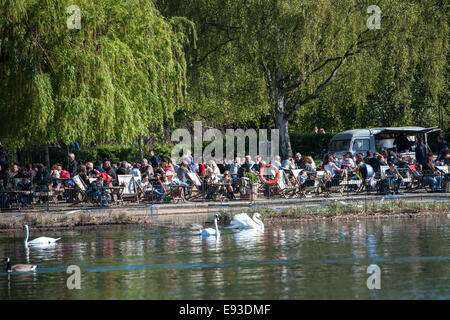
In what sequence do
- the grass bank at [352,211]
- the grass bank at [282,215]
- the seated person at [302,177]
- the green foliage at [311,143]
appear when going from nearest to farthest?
the grass bank at [282,215], the grass bank at [352,211], the seated person at [302,177], the green foliage at [311,143]

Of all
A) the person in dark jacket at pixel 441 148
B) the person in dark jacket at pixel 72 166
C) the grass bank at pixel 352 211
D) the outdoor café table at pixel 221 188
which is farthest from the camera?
the person in dark jacket at pixel 441 148

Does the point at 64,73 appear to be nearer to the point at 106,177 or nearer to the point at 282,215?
the point at 106,177

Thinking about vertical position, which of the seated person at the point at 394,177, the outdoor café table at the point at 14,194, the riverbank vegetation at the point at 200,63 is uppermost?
the riverbank vegetation at the point at 200,63

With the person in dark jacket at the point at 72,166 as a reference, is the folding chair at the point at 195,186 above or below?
below

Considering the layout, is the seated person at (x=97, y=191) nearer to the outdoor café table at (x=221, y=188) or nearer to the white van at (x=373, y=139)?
the outdoor café table at (x=221, y=188)

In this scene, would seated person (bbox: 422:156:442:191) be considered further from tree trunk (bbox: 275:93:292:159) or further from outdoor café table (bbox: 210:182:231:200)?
tree trunk (bbox: 275:93:292:159)

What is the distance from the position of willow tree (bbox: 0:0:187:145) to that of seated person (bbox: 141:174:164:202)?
144 cm

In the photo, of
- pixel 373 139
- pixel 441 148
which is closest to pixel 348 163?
pixel 441 148

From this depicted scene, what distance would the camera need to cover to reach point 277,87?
121ft

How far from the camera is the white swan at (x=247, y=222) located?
20406mm

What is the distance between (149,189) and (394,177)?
8.33 meters

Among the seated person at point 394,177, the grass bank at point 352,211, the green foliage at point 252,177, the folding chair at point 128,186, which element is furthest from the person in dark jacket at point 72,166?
the seated person at point 394,177

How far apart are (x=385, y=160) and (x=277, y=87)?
32.0ft

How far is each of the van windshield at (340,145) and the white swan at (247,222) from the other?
52.9 feet
